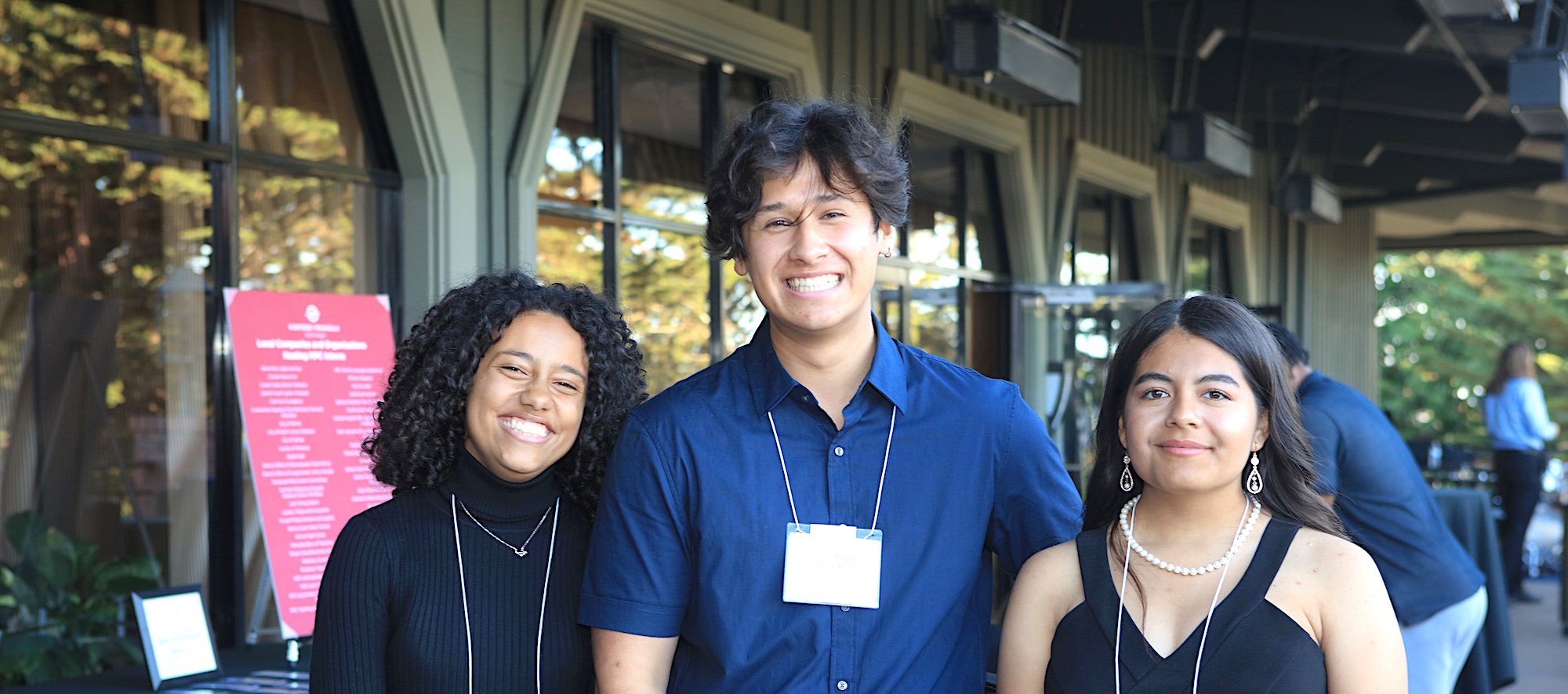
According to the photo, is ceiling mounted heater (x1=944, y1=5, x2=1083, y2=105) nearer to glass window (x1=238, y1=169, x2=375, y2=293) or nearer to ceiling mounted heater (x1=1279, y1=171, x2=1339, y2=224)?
glass window (x1=238, y1=169, x2=375, y2=293)

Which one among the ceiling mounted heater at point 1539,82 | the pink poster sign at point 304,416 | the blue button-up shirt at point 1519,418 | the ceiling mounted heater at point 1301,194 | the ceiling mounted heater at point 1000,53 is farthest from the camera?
the ceiling mounted heater at point 1301,194

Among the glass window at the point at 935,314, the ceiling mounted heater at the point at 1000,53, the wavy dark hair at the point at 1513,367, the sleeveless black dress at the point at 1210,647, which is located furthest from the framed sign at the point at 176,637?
the wavy dark hair at the point at 1513,367

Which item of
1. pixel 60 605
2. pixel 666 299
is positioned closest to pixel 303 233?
pixel 60 605

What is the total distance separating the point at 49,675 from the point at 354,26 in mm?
2360

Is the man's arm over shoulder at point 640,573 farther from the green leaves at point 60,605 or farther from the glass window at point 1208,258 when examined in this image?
the glass window at point 1208,258

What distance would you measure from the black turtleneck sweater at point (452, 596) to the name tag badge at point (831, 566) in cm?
45

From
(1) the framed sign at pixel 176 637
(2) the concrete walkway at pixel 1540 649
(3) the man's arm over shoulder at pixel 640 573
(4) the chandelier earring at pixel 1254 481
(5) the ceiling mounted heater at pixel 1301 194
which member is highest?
(5) the ceiling mounted heater at pixel 1301 194

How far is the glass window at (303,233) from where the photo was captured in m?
4.37

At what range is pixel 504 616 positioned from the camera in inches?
72.9

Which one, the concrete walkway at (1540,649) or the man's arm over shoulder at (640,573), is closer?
the man's arm over shoulder at (640,573)

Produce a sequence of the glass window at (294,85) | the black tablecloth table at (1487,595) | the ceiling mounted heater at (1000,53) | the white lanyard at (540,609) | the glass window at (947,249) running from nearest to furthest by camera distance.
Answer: the white lanyard at (540,609)
the glass window at (294,85)
the black tablecloth table at (1487,595)
the ceiling mounted heater at (1000,53)
the glass window at (947,249)

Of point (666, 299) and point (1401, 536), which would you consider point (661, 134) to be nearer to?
point (666, 299)

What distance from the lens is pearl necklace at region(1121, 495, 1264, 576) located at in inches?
66.6

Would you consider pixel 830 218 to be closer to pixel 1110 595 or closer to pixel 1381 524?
pixel 1110 595
